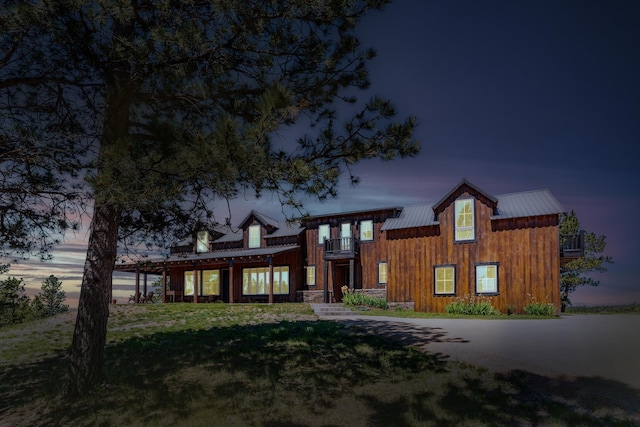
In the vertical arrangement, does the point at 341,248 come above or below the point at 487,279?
above

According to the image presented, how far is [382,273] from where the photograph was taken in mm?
24734

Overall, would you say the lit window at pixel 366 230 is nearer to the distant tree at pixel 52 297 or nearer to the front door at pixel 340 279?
the front door at pixel 340 279

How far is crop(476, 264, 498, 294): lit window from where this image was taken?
1959cm

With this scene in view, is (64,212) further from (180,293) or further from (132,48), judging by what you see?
(180,293)

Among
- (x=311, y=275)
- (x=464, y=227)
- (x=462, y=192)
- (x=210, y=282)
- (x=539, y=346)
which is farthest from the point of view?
(x=210, y=282)

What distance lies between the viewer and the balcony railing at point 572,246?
19312 millimetres

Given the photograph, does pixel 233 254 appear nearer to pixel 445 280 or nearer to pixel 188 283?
pixel 188 283

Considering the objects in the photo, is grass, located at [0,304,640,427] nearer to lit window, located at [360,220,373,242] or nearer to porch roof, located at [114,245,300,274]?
porch roof, located at [114,245,300,274]

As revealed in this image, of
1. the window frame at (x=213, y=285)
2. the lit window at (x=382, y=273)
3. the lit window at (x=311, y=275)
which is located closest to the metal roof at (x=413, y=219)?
the lit window at (x=382, y=273)

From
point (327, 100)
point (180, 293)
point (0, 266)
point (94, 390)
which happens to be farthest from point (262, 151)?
point (180, 293)

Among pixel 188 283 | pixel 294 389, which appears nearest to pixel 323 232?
pixel 188 283

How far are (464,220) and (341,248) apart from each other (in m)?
7.28

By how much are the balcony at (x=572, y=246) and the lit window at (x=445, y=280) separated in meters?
4.35

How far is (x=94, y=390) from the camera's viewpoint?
314 inches
